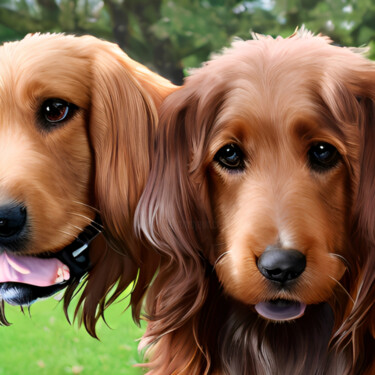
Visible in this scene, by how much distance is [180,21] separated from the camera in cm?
668

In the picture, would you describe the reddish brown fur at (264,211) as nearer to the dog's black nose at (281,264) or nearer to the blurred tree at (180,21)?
the dog's black nose at (281,264)

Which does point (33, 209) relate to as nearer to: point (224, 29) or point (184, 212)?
point (184, 212)

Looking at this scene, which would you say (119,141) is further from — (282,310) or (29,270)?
(282,310)

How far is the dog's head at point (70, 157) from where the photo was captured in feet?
10.1

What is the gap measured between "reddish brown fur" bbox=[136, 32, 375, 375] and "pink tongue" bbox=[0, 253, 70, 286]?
1.52 feet

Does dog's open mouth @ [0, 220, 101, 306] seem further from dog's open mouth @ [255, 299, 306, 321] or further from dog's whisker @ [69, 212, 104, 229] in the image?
dog's open mouth @ [255, 299, 306, 321]

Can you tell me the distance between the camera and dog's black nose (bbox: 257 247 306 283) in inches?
106

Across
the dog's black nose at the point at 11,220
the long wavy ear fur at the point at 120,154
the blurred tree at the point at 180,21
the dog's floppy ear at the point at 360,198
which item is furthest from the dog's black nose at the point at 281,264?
the blurred tree at the point at 180,21

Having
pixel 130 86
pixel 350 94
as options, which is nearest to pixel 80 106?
pixel 130 86

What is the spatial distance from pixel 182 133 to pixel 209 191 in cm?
30

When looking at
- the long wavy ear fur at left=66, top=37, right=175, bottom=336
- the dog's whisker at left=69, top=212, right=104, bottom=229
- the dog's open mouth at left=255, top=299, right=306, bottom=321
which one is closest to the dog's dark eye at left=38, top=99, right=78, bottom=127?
the long wavy ear fur at left=66, top=37, right=175, bottom=336

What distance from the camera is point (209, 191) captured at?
3.11 meters

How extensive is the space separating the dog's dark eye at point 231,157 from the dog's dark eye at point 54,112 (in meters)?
0.75

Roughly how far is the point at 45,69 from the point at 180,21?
12.2 feet
